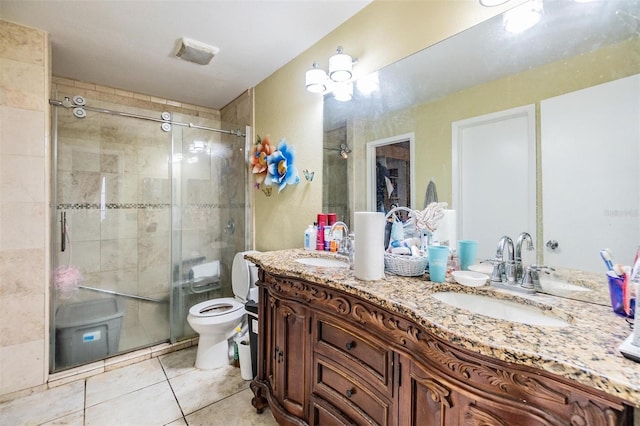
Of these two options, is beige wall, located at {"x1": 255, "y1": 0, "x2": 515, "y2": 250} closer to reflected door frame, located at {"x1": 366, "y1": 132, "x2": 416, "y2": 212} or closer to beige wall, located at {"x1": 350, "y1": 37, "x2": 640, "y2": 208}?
beige wall, located at {"x1": 350, "y1": 37, "x2": 640, "y2": 208}

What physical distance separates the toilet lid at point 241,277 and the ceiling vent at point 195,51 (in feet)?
5.02

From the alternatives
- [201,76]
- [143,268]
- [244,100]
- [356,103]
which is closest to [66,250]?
[143,268]

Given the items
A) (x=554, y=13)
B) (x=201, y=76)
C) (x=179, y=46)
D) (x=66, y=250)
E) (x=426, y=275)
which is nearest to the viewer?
(x=554, y=13)

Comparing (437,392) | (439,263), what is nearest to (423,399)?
(437,392)

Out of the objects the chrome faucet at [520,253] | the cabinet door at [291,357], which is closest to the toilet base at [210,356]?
the cabinet door at [291,357]

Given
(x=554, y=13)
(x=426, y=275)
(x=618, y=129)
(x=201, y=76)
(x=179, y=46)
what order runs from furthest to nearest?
(x=201, y=76)
(x=179, y=46)
(x=426, y=275)
(x=554, y=13)
(x=618, y=129)

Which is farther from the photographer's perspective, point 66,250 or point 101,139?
point 101,139

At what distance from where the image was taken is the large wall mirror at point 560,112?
2.77 ft

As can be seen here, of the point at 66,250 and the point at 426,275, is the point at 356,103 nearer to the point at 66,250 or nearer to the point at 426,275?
the point at 426,275

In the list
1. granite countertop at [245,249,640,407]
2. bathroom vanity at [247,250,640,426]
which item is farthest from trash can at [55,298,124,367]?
granite countertop at [245,249,640,407]

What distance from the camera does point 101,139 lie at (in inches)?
97.3

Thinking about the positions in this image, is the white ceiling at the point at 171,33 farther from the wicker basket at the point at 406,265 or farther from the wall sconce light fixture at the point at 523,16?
the wicker basket at the point at 406,265

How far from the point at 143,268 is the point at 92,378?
947mm

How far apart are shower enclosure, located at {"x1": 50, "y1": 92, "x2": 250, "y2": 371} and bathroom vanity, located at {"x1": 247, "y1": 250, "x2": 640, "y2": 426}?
144 cm
